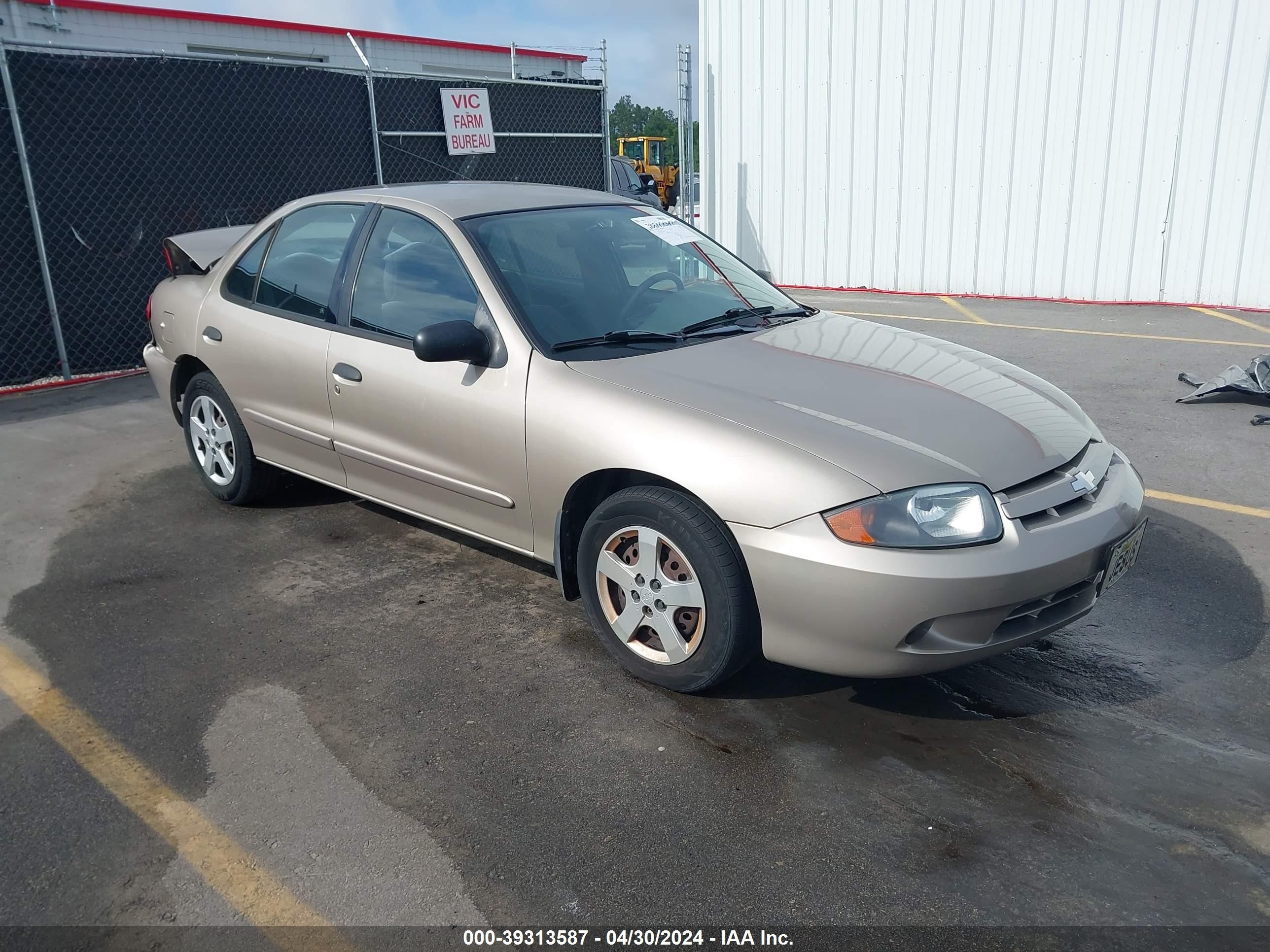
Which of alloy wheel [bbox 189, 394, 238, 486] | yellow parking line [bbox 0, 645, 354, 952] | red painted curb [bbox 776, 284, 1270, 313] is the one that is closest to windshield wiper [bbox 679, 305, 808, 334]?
yellow parking line [bbox 0, 645, 354, 952]

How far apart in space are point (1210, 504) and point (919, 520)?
9.81ft

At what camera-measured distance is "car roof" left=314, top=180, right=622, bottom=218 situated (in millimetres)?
4246

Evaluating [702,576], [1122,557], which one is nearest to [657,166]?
[1122,557]

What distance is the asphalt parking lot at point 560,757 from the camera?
2.52 metres

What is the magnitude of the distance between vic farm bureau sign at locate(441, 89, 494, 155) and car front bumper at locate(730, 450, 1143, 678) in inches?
349

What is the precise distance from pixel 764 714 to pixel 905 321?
823cm

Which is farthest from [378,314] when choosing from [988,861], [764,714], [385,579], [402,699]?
[988,861]

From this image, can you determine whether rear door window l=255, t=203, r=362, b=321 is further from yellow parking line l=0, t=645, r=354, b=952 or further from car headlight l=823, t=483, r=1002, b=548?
car headlight l=823, t=483, r=1002, b=548

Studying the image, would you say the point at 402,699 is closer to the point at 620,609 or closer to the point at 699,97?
the point at 620,609

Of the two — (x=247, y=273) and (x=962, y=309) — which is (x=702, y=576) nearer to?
(x=247, y=273)

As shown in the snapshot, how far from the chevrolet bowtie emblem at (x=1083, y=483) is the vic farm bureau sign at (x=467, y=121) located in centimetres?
891

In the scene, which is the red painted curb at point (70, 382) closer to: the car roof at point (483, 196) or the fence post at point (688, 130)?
the car roof at point (483, 196)

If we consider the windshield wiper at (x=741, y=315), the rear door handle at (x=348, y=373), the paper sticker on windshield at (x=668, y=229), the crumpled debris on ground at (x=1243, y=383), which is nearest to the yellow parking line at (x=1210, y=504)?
the crumpled debris on ground at (x=1243, y=383)

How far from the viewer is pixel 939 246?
13.0 meters
